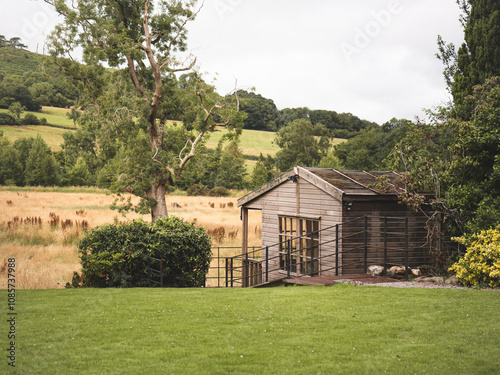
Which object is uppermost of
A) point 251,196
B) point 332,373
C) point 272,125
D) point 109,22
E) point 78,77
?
point 272,125

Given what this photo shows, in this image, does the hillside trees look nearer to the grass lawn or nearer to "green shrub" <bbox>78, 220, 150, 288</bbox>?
"green shrub" <bbox>78, 220, 150, 288</bbox>

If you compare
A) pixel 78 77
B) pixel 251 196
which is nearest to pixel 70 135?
pixel 78 77

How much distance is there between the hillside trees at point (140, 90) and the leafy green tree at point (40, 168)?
116 ft

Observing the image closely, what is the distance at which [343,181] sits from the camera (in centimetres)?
1571

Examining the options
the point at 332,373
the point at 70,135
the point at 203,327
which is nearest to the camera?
the point at 332,373

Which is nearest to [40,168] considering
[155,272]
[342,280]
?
[155,272]

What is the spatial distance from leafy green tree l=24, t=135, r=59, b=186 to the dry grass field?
1076 cm

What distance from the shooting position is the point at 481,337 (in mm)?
7086

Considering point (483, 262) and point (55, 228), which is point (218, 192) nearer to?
point (55, 228)

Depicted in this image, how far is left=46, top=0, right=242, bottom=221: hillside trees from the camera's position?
23141 millimetres

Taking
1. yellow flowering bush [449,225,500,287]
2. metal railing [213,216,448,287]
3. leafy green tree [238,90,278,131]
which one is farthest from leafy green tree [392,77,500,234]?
leafy green tree [238,90,278,131]

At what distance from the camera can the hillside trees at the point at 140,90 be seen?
75.9 feet

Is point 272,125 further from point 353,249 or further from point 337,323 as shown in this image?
point 337,323

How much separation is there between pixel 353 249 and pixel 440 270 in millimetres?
2599
